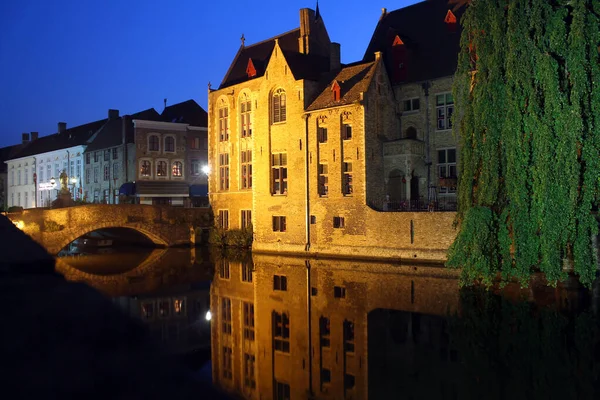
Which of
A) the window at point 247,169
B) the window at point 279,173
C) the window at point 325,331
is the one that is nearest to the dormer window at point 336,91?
the window at point 279,173

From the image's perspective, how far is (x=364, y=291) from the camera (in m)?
19.0

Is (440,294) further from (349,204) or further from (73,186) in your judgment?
(73,186)

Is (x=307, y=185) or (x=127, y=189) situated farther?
(x=127, y=189)

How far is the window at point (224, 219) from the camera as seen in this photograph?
3644cm

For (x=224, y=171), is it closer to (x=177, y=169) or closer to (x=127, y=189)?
(x=177, y=169)

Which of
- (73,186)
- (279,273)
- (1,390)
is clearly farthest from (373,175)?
(73,186)

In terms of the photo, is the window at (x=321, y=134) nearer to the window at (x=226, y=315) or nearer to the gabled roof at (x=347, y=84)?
the gabled roof at (x=347, y=84)

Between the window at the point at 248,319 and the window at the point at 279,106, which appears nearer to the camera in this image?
the window at the point at 248,319

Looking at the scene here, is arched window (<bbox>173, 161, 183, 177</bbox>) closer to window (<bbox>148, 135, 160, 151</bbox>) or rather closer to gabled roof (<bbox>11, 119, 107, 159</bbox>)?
window (<bbox>148, 135, 160, 151</bbox>)

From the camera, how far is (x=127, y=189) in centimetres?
4438

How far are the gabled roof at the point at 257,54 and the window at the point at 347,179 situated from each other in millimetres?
10006

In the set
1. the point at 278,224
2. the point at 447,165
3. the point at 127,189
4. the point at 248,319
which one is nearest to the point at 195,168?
the point at 127,189

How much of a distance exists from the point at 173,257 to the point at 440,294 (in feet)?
59.9

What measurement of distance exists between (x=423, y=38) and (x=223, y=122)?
44.8ft
